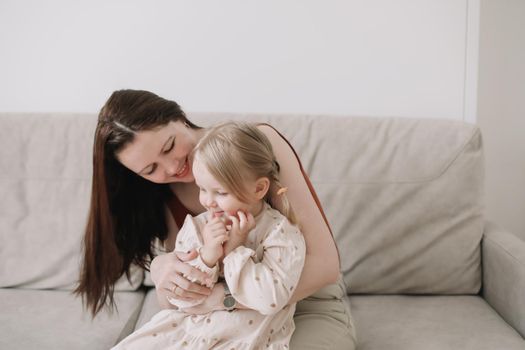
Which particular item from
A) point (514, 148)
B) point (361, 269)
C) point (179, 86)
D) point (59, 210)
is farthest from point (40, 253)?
point (514, 148)

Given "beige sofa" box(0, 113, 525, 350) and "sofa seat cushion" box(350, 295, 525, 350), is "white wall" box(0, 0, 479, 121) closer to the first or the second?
"beige sofa" box(0, 113, 525, 350)

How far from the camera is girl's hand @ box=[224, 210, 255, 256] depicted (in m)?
1.15

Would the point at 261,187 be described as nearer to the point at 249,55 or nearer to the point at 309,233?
the point at 309,233

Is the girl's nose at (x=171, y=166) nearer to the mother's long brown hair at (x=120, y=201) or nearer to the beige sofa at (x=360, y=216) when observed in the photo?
the mother's long brown hair at (x=120, y=201)

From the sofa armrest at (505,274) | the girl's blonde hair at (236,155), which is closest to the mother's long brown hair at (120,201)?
the girl's blonde hair at (236,155)

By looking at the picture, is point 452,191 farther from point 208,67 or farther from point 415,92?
point 208,67

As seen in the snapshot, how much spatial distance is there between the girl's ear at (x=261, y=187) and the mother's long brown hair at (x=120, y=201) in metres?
0.29

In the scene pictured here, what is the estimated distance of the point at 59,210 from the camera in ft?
5.97

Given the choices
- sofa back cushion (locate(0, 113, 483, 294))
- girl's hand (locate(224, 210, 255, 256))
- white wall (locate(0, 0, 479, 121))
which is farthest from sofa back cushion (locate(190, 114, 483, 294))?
girl's hand (locate(224, 210, 255, 256))

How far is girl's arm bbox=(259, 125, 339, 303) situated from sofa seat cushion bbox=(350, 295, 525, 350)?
35 centimetres

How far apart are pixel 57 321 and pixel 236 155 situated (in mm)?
880

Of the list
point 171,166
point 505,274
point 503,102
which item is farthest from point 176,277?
point 503,102

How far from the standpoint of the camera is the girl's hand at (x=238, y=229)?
115 cm

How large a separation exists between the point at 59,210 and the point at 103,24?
0.70 metres
